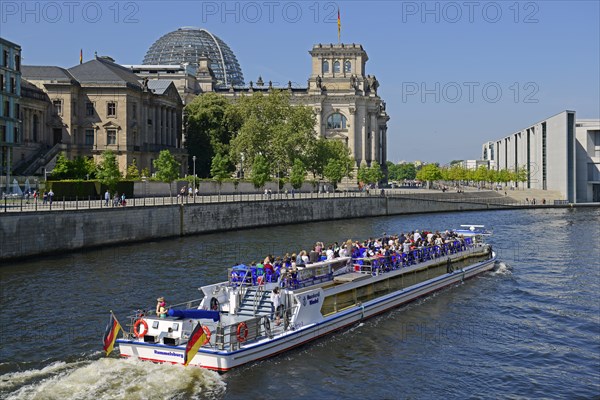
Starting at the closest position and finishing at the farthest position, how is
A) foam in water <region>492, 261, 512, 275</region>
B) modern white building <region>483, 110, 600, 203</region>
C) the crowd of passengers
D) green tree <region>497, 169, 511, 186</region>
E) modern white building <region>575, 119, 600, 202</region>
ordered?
1. the crowd of passengers
2. foam in water <region>492, 261, 512, 275</region>
3. modern white building <region>483, 110, 600, 203</region>
4. modern white building <region>575, 119, 600, 202</region>
5. green tree <region>497, 169, 511, 186</region>

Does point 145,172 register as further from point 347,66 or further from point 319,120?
point 347,66

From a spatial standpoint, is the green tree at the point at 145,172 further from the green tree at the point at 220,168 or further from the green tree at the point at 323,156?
the green tree at the point at 323,156

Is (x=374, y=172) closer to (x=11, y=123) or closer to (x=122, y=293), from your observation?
(x=11, y=123)

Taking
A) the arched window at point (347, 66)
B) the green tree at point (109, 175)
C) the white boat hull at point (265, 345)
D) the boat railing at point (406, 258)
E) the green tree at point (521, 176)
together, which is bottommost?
the white boat hull at point (265, 345)

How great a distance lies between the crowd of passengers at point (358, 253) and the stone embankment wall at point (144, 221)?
74.2 ft

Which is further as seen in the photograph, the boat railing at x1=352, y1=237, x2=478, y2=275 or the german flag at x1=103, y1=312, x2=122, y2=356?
the boat railing at x1=352, y1=237, x2=478, y2=275

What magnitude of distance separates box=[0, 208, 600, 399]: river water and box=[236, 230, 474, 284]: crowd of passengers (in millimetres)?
3132

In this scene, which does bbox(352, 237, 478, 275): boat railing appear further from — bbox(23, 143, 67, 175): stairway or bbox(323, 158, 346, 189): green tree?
bbox(323, 158, 346, 189): green tree

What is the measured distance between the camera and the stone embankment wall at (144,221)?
1966 inches

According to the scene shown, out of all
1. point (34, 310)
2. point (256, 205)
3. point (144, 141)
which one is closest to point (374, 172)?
point (144, 141)

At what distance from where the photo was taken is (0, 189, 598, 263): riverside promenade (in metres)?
50.4

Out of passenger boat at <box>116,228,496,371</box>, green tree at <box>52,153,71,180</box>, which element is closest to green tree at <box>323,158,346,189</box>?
green tree at <box>52,153,71,180</box>

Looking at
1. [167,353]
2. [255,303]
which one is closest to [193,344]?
[167,353]

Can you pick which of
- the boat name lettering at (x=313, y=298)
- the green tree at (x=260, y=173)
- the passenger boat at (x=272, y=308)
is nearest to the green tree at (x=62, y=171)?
the green tree at (x=260, y=173)
